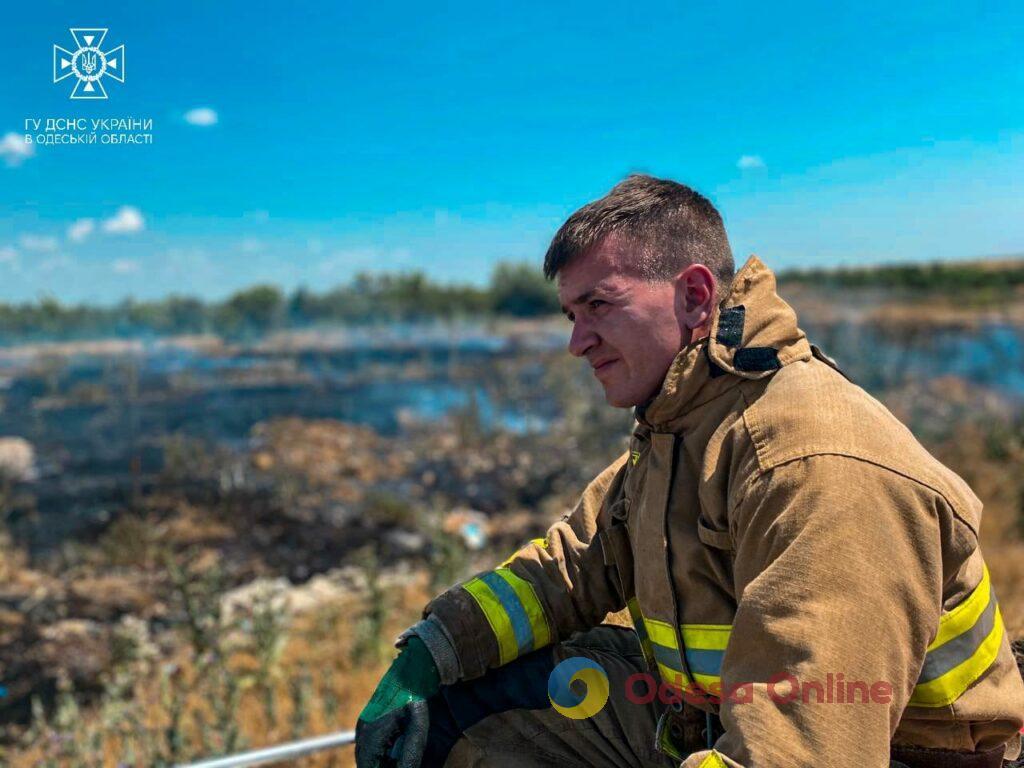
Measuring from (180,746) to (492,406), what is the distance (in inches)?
299

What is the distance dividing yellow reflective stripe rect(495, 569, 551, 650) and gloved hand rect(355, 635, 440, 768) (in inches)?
10.4

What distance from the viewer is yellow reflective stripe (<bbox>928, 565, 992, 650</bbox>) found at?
134 centimetres

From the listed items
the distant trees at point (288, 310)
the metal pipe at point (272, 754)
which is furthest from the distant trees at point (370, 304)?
the metal pipe at point (272, 754)

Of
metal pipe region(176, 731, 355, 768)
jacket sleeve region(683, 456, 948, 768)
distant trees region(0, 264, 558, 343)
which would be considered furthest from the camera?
distant trees region(0, 264, 558, 343)

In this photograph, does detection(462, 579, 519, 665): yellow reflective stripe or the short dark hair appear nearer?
the short dark hair

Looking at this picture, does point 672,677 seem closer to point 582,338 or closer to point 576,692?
point 576,692

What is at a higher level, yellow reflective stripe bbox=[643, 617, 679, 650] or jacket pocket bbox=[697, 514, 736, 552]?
jacket pocket bbox=[697, 514, 736, 552]

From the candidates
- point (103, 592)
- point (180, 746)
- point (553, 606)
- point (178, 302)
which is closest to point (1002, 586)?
point (553, 606)

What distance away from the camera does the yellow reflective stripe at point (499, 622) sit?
1939 millimetres

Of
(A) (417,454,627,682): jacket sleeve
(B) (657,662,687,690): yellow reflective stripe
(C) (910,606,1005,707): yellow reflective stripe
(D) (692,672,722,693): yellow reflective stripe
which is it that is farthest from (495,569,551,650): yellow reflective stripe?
(C) (910,606,1005,707): yellow reflective stripe

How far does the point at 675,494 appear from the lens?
1.60 metres

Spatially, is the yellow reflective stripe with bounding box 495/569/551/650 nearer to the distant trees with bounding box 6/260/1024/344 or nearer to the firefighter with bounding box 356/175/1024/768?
the firefighter with bounding box 356/175/1024/768

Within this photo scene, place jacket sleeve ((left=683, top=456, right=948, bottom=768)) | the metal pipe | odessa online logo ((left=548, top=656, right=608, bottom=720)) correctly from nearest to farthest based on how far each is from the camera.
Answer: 1. jacket sleeve ((left=683, top=456, right=948, bottom=768))
2. odessa online logo ((left=548, top=656, right=608, bottom=720))
3. the metal pipe

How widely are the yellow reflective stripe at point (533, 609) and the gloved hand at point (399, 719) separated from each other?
0.87 ft
